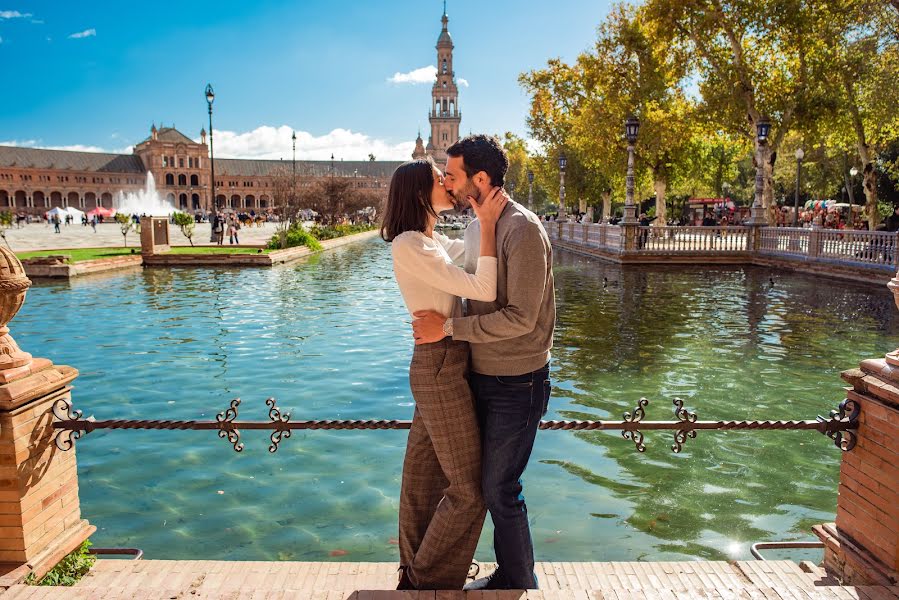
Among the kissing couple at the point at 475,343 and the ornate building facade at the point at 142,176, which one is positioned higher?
the ornate building facade at the point at 142,176

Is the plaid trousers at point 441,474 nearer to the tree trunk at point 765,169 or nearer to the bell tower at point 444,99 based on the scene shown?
the tree trunk at point 765,169

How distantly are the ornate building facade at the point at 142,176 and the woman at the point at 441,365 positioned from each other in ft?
383

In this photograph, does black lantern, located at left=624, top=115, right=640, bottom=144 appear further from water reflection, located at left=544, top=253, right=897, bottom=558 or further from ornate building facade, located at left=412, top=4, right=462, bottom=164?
ornate building facade, located at left=412, top=4, right=462, bottom=164

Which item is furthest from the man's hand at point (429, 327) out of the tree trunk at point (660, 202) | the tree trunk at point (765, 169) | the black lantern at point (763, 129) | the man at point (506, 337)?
the tree trunk at point (660, 202)

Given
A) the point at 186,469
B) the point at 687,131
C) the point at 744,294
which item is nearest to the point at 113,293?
the point at 186,469

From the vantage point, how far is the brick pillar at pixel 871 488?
300 centimetres

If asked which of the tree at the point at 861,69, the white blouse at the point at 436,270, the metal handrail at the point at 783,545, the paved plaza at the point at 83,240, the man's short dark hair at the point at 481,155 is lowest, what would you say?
the metal handrail at the point at 783,545

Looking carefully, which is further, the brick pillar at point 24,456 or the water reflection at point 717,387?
the water reflection at point 717,387

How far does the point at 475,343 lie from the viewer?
9.23 feet

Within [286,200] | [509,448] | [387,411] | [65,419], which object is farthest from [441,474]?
[286,200]

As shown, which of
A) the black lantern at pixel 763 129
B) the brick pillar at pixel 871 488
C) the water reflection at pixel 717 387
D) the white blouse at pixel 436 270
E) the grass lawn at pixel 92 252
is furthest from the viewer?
the grass lawn at pixel 92 252

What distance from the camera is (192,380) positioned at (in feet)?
29.5

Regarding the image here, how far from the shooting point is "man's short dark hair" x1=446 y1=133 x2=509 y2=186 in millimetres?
2705

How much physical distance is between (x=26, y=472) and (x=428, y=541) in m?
1.88
